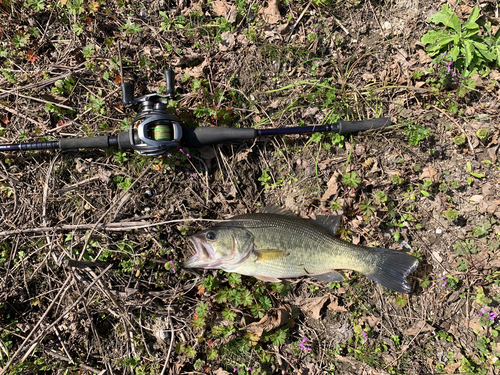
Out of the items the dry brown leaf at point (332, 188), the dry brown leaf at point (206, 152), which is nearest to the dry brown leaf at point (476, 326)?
the dry brown leaf at point (332, 188)

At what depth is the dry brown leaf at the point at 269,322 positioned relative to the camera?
3512 mm

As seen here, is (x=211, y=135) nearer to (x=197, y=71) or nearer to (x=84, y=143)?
(x=197, y=71)

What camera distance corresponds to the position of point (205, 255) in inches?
124

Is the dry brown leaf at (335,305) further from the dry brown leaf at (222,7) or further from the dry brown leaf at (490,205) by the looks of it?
the dry brown leaf at (222,7)

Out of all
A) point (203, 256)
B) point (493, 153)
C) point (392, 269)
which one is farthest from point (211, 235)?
point (493, 153)

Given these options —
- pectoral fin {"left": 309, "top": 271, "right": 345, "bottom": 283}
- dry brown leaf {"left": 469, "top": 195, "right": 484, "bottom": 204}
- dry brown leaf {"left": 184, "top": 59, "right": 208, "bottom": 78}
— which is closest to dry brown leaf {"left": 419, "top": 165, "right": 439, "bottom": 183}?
dry brown leaf {"left": 469, "top": 195, "right": 484, "bottom": 204}

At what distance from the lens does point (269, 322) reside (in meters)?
3.54

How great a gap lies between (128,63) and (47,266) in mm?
2555

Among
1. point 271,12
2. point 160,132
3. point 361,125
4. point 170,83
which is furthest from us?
point 271,12

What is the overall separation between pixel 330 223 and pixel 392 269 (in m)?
0.80

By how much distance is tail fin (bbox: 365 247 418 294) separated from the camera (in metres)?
3.29

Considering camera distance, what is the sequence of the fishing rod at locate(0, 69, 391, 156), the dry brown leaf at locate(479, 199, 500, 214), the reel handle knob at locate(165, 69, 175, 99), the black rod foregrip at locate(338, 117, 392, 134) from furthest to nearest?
the dry brown leaf at locate(479, 199, 500, 214) < the black rod foregrip at locate(338, 117, 392, 134) < the reel handle knob at locate(165, 69, 175, 99) < the fishing rod at locate(0, 69, 391, 156)

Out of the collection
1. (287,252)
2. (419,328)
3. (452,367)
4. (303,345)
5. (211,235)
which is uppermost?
Result: (211,235)

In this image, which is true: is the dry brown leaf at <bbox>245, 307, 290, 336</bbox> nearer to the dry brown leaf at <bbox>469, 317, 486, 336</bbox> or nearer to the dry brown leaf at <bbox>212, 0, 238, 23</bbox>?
the dry brown leaf at <bbox>469, 317, 486, 336</bbox>
